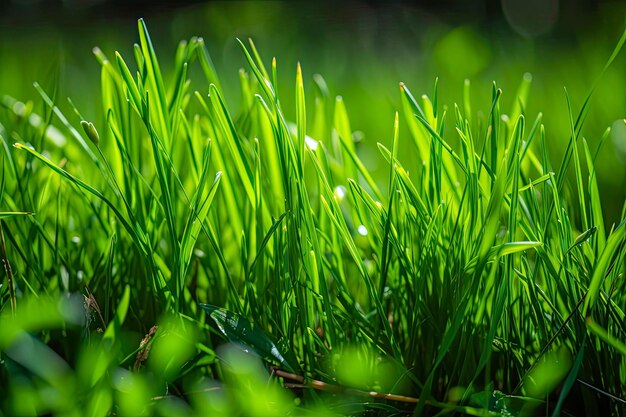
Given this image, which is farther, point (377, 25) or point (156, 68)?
point (377, 25)

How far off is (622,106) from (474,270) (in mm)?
1071

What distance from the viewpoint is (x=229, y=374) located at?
2.25 feet

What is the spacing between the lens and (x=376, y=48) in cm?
309

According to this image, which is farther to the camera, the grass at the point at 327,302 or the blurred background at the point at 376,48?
the blurred background at the point at 376,48

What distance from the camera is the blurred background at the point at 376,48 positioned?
1.67 meters

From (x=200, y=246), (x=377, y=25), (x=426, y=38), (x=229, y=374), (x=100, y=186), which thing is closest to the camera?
(x=229, y=374)

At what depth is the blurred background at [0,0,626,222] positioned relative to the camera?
1.67 m

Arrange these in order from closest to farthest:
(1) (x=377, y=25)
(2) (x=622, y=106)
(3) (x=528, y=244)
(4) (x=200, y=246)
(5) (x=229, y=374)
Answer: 1. (3) (x=528, y=244)
2. (5) (x=229, y=374)
3. (4) (x=200, y=246)
4. (2) (x=622, y=106)
5. (1) (x=377, y=25)

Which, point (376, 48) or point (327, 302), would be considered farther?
point (376, 48)

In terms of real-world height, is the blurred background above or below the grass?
above

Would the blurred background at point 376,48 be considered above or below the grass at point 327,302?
above

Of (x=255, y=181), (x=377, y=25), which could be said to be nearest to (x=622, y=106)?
(x=255, y=181)

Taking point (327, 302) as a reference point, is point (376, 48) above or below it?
above

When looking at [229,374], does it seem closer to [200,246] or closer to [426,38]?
[200,246]
